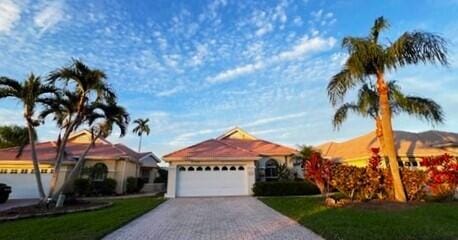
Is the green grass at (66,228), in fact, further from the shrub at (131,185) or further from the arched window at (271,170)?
the shrub at (131,185)

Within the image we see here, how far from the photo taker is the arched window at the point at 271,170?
2574cm

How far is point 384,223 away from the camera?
9359 millimetres

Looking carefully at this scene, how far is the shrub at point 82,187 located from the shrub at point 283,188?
41.6 feet

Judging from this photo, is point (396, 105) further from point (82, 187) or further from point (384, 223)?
point (82, 187)

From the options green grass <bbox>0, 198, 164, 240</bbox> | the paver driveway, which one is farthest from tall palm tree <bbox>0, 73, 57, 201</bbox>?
the paver driveway

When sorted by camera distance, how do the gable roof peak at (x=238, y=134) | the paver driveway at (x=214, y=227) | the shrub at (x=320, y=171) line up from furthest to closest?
the gable roof peak at (x=238, y=134) < the shrub at (x=320, y=171) < the paver driveway at (x=214, y=227)

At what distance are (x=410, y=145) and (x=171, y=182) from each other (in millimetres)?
17685

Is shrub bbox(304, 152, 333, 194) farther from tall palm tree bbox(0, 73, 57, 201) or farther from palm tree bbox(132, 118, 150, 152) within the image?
palm tree bbox(132, 118, 150, 152)

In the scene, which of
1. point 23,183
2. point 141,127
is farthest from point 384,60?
point 141,127

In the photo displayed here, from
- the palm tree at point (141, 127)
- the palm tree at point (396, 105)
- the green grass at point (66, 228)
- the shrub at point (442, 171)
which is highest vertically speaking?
the palm tree at point (141, 127)

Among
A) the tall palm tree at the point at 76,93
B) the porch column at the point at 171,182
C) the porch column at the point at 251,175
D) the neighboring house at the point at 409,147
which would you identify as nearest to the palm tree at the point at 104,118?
the tall palm tree at the point at 76,93

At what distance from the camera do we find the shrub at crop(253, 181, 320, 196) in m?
22.4

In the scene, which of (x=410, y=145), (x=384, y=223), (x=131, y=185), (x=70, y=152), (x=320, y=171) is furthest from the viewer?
(x=131, y=185)

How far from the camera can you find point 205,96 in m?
23.1
